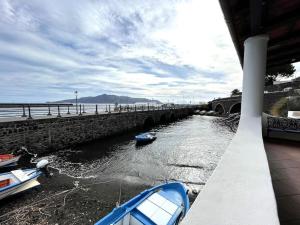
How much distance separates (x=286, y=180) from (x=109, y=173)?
1030cm

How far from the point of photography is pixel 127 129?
2591cm

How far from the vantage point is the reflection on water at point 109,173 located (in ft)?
26.0

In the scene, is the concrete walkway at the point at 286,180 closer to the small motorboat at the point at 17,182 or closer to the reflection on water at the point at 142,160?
the reflection on water at the point at 142,160

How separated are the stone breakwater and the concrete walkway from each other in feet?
51.5

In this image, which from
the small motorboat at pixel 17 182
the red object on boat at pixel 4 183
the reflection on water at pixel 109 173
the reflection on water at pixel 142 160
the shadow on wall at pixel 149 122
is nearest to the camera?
the reflection on water at pixel 109 173

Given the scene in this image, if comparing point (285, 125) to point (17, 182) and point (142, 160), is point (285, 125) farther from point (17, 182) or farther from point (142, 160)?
point (17, 182)

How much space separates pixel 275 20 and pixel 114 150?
580 inches

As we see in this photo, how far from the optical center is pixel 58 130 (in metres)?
16.2

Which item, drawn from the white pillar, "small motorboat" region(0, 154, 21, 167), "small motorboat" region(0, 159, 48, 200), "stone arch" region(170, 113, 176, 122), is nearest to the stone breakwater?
"small motorboat" region(0, 154, 21, 167)

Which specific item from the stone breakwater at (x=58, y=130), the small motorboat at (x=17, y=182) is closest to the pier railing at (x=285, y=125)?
the small motorboat at (x=17, y=182)

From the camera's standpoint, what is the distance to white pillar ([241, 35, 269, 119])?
557 centimetres

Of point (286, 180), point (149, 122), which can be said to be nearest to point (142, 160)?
point (286, 180)

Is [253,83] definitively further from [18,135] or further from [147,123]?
[147,123]

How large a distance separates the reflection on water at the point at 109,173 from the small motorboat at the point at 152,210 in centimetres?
A: 237
